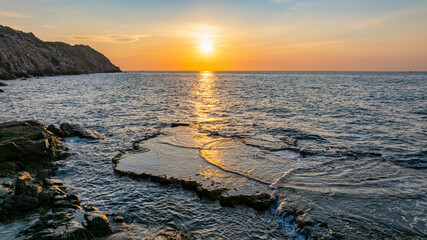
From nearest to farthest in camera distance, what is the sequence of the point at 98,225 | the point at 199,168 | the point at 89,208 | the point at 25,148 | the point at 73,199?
the point at 98,225
the point at 89,208
the point at 73,199
the point at 199,168
the point at 25,148

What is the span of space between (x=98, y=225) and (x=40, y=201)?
3.06 meters

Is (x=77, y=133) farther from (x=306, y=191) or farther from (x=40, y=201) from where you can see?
(x=306, y=191)

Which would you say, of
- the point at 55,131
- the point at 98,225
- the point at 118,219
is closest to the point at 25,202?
the point at 98,225

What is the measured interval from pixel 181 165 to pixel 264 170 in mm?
4558

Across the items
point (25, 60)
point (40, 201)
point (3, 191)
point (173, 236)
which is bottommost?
point (173, 236)

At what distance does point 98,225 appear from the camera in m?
7.61

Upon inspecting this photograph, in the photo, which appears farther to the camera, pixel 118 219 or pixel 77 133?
pixel 77 133

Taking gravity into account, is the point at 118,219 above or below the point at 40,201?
below

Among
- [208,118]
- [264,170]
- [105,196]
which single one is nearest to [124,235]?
[105,196]

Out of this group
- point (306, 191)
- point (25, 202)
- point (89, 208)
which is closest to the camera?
point (25, 202)

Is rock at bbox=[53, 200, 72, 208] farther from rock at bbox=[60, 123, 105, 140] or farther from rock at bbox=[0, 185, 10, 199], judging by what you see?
rock at bbox=[60, 123, 105, 140]

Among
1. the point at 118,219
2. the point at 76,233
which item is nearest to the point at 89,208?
the point at 118,219

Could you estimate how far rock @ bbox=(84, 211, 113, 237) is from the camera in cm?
748

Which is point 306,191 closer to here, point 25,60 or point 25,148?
point 25,148
